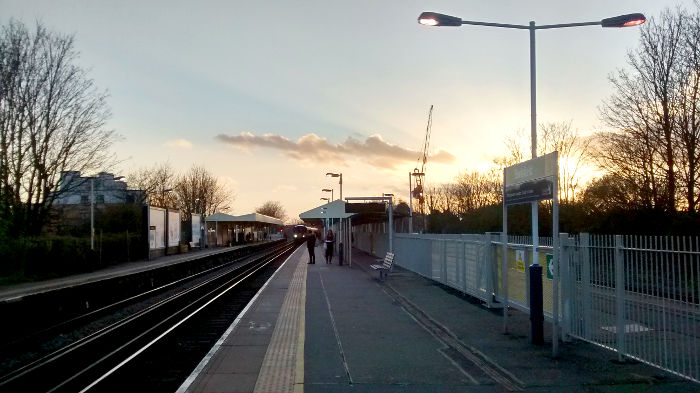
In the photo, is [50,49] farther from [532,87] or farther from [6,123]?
[532,87]

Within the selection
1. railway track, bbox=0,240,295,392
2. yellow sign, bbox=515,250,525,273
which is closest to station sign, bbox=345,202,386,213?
railway track, bbox=0,240,295,392

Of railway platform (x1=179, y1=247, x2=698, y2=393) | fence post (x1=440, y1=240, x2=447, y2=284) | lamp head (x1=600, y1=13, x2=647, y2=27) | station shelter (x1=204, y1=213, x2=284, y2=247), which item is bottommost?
railway platform (x1=179, y1=247, x2=698, y2=393)

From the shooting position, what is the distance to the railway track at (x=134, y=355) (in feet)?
29.9

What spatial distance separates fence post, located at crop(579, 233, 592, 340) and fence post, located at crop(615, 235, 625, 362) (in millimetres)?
715

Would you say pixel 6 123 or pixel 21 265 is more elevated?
pixel 6 123

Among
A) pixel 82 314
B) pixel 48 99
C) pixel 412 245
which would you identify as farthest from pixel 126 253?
pixel 82 314

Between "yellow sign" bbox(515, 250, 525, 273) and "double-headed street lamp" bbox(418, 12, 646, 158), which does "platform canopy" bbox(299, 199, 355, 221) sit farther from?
"double-headed street lamp" bbox(418, 12, 646, 158)

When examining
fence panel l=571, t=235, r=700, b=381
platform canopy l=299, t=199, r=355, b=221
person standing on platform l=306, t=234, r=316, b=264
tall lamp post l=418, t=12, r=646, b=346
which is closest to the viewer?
fence panel l=571, t=235, r=700, b=381

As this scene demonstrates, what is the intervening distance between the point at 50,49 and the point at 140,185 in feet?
139

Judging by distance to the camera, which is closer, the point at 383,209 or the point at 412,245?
the point at 412,245

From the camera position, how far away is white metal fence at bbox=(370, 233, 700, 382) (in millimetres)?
7766

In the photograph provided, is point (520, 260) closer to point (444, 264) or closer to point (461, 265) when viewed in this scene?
point (461, 265)

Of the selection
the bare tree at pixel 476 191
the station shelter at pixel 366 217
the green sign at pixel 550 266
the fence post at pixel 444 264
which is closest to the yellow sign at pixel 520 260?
the green sign at pixel 550 266

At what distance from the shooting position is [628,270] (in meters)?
8.95
